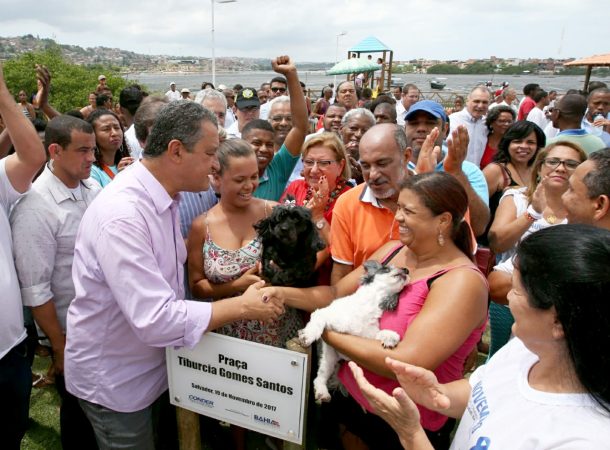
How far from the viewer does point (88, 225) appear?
6.54 ft

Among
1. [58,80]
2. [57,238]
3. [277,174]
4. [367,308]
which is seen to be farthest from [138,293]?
[58,80]

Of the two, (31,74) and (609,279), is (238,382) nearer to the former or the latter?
(609,279)

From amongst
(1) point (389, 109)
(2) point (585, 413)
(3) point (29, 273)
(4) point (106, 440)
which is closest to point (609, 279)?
(2) point (585, 413)

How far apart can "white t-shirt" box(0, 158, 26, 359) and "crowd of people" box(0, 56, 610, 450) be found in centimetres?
1

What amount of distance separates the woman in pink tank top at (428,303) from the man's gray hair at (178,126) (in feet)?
2.88

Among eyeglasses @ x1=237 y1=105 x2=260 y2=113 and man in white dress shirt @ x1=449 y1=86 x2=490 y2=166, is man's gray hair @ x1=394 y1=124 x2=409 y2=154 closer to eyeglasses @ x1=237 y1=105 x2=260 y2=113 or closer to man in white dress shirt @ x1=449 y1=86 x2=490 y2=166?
eyeglasses @ x1=237 y1=105 x2=260 y2=113

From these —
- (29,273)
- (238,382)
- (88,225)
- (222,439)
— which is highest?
(88,225)

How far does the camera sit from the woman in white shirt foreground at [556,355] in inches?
43.9

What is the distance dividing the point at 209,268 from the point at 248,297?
56 centimetres

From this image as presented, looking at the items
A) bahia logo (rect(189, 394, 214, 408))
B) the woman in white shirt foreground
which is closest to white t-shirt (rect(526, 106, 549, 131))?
the woman in white shirt foreground

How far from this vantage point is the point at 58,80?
62.8 ft

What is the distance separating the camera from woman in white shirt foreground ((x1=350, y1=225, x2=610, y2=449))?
1.11 m

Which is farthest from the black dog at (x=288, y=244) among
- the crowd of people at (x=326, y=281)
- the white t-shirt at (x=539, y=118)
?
the white t-shirt at (x=539, y=118)

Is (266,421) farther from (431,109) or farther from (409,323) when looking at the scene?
(431,109)
